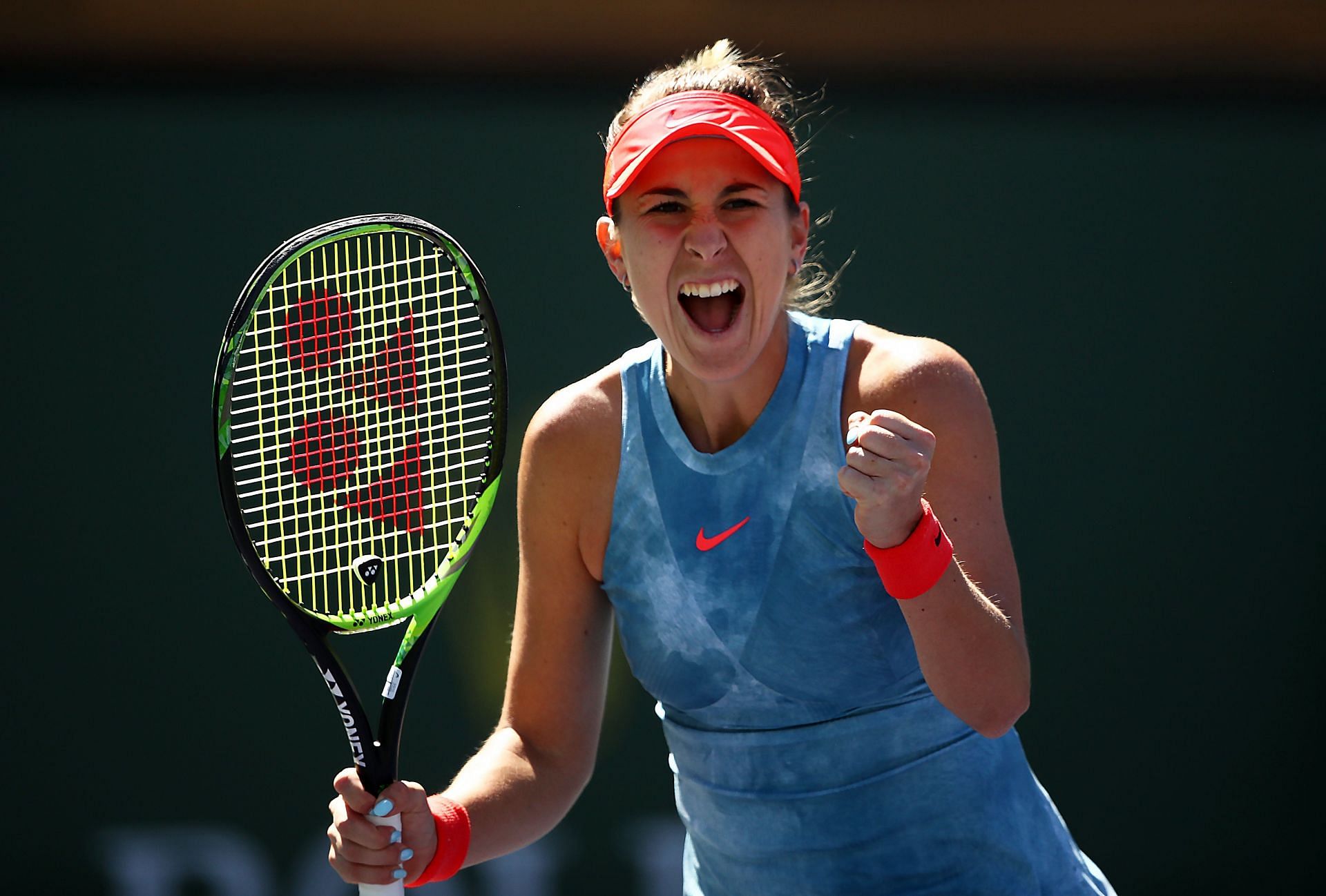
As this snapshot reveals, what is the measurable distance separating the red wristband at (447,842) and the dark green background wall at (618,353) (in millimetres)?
2336

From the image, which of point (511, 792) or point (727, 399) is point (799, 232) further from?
point (511, 792)

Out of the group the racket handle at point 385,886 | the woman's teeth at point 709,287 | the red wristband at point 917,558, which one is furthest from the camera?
the woman's teeth at point 709,287

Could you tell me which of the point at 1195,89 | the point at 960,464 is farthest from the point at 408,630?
the point at 1195,89

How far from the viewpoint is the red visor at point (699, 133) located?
1970 millimetres

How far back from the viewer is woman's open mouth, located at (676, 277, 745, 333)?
6.56 feet

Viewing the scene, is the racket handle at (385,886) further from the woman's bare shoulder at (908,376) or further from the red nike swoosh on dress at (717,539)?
the woman's bare shoulder at (908,376)

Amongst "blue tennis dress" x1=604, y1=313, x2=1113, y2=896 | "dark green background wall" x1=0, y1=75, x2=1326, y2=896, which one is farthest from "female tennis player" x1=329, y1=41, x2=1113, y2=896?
"dark green background wall" x1=0, y1=75, x2=1326, y2=896

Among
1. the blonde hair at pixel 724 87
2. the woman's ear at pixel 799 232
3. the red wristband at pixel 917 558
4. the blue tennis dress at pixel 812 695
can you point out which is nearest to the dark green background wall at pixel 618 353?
the blonde hair at pixel 724 87

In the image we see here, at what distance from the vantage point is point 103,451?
4.36m

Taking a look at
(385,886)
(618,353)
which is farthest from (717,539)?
(618,353)

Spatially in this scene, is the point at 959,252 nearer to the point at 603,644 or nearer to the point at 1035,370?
the point at 1035,370

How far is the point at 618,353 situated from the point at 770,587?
2.46 meters

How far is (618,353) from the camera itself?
4398mm

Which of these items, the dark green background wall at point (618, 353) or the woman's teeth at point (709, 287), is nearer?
the woman's teeth at point (709, 287)
